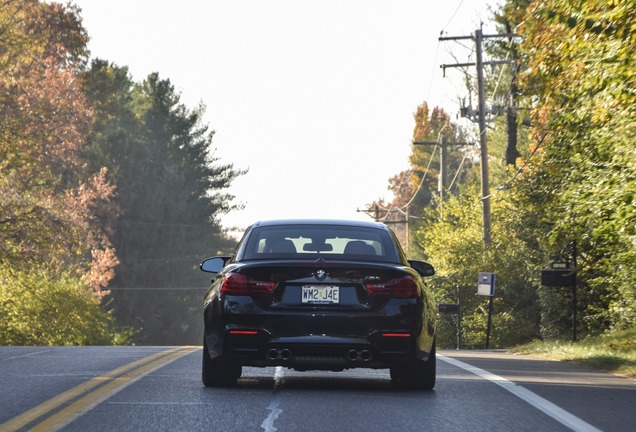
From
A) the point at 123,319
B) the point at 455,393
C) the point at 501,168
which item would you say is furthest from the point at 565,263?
the point at 123,319

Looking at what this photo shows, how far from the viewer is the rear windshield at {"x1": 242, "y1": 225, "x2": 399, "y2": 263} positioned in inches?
363

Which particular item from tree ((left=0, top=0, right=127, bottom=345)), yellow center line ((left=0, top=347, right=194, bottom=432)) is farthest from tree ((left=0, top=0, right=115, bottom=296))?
yellow center line ((left=0, top=347, right=194, bottom=432))

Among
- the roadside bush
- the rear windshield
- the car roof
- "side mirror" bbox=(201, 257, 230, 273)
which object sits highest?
the car roof

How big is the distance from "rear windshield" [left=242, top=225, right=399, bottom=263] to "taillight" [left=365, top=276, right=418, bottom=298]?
436mm

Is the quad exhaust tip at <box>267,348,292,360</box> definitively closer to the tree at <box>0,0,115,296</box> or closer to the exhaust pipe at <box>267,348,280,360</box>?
the exhaust pipe at <box>267,348,280,360</box>

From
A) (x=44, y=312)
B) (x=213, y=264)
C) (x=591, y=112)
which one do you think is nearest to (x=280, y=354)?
(x=213, y=264)

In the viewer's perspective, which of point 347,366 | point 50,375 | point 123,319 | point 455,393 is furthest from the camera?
point 123,319

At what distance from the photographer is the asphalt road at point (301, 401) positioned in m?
7.20

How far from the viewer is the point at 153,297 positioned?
66438mm

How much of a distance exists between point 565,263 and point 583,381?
1134cm

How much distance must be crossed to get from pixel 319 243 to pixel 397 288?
124 cm

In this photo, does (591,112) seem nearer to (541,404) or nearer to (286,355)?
(541,404)

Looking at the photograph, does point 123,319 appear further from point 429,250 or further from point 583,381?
point 583,381

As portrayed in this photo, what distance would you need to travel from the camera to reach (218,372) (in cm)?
918
